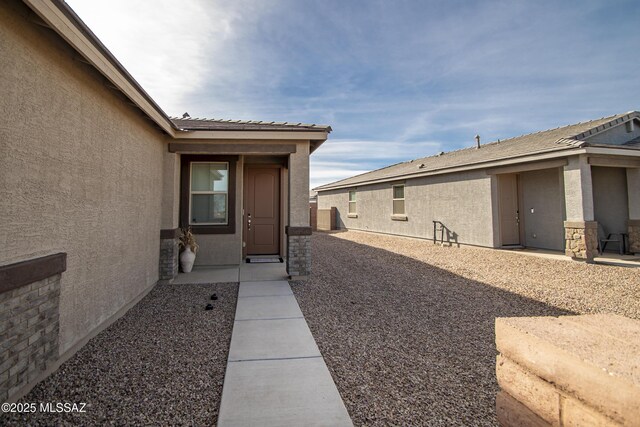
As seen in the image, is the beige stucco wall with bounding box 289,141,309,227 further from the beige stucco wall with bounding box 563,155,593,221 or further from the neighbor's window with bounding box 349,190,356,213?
the neighbor's window with bounding box 349,190,356,213

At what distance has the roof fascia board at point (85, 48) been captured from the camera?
7.80 feet

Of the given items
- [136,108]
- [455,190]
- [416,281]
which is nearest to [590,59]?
[455,190]

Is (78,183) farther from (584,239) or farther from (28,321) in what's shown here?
(584,239)

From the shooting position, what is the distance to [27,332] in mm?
2516

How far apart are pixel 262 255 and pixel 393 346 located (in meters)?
6.05

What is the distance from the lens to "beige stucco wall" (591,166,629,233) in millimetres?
9062

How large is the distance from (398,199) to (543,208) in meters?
6.15

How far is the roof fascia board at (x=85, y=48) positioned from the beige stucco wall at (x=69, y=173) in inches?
8.1

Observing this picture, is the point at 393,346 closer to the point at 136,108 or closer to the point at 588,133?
the point at 136,108

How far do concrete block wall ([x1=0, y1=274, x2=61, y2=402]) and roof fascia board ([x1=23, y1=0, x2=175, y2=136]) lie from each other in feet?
7.43

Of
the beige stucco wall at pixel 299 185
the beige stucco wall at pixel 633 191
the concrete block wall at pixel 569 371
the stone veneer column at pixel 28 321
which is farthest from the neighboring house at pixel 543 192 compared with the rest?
the stone veneer column at pixel 28 321

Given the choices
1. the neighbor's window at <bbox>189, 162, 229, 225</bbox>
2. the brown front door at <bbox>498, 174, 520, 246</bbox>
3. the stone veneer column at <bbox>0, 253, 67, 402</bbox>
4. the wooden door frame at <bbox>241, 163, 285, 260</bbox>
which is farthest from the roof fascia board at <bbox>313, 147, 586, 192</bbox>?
the stone veneer column at <bbox>0, 253, 67, 402</bbox>

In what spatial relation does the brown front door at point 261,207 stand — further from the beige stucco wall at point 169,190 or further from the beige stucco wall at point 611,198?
the beige stucco wall at point 611,198

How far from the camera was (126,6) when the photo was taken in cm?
385
